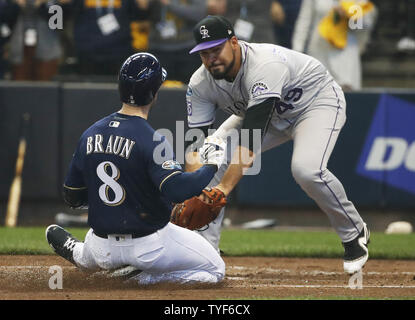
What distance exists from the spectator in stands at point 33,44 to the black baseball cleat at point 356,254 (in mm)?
5498

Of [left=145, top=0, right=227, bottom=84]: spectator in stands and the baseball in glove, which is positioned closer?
the baseball in glove

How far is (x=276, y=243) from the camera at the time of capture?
861 centimetres

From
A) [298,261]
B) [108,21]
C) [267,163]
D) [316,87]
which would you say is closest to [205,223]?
[316,87]

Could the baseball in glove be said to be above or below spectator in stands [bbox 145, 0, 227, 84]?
below

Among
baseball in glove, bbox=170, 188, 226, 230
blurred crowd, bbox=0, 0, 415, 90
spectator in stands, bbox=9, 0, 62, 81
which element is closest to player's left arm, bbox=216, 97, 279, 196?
baseball in glove, bbox=170, 188, 226, 230

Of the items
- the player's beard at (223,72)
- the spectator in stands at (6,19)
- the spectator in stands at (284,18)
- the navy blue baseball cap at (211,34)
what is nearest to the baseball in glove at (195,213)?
the player's beard at (223,72)

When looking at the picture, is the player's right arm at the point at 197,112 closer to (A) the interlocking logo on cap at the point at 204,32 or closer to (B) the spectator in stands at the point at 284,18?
(A) the interlocking logo on cap at the point at 204,32

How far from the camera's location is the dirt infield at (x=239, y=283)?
5.21 meters

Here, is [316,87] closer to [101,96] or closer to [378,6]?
[101,96]

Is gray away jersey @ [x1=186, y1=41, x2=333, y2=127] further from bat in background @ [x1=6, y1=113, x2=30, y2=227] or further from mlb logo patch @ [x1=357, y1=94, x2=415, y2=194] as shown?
bat in background @ [x1=6, y1=113, x2=30, y2=227]

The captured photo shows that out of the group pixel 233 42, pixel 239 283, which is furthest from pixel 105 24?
pixel 239 283

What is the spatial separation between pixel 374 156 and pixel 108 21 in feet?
11.6

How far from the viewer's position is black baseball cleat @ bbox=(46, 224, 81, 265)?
5773mm
